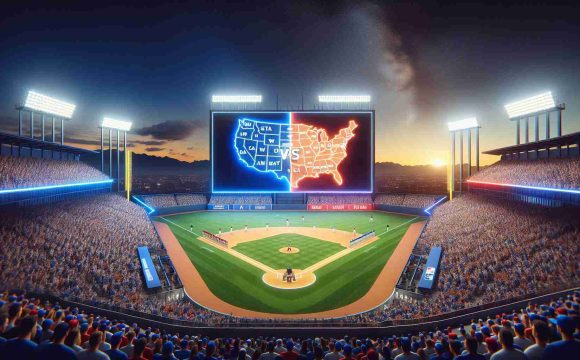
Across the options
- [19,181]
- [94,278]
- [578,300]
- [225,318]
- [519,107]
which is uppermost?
[519,107]

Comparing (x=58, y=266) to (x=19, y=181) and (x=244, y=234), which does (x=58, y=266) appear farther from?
(x=244, y=234)

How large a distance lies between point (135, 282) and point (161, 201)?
38.1m

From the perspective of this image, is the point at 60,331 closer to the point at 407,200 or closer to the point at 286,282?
the point at 286,282

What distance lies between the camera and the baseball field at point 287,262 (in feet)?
60.3

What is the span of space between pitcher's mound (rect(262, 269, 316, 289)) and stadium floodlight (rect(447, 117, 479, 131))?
4282cm

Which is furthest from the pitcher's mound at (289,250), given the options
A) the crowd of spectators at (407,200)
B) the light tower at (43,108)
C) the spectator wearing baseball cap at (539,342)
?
the crowd of spectators at (407,200)

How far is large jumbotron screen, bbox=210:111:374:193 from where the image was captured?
4984cm

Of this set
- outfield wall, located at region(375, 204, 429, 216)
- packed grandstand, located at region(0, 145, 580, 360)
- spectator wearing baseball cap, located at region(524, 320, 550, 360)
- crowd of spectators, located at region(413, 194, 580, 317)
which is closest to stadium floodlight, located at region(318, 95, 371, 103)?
outfield wall, located at region(375, 204, 429, 216)

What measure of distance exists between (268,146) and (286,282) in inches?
1268

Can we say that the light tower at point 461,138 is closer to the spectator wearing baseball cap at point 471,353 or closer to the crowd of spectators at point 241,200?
the crowd of spectators at point 241,200

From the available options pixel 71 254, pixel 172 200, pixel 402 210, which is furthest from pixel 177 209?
pixel 402 210

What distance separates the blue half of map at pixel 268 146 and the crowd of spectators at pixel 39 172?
23665 mm

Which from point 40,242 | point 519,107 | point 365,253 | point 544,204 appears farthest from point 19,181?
point 519,107

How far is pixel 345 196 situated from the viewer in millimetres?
58344
